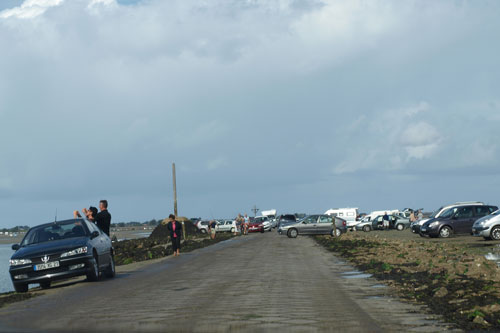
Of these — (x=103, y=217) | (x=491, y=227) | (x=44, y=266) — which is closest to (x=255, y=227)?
(x=491, y=227)

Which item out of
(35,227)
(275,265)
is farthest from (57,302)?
(275,265)

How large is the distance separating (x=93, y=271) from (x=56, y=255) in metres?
1.00

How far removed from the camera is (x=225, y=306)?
1021 cm

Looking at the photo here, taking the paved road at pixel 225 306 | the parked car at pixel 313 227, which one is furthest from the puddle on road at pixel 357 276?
the parked car at pixel 313 227

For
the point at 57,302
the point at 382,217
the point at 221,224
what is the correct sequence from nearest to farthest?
the point at 57,302 < the point at 382,217 < the point at 221,224

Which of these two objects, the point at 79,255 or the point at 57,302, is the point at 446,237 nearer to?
the point at 79,255

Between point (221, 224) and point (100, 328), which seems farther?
point (221, 224)

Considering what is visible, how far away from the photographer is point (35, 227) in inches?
693

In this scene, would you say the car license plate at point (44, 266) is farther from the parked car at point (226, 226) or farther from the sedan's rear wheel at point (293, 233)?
the parked car at point (226, 226)

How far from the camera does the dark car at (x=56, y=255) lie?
52.4ft

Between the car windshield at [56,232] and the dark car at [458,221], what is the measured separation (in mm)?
24345

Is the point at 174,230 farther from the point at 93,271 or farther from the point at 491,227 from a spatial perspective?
the point at 491,227

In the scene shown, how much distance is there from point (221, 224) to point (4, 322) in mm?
66714

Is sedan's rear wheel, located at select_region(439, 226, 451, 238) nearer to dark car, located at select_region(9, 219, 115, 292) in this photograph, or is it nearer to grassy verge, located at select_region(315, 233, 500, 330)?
grassy verge, located at select_region(315, 233, 500, 330)
